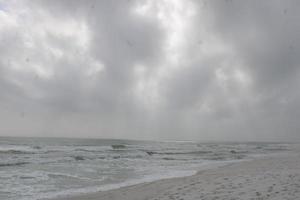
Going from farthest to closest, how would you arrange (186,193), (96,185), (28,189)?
(96,185), (28,189), (186,193)

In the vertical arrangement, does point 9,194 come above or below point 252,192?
below

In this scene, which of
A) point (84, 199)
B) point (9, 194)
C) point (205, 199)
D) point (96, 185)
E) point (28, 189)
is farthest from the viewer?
point (96, 185)

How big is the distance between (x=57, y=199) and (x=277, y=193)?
7845 millimetres

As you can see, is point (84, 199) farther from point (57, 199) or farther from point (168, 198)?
point (168, 198)

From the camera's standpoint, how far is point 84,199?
11180 mm

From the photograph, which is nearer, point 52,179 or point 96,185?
point 96,185

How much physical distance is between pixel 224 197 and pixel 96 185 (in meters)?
8.51

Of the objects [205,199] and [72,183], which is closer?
[205,199]

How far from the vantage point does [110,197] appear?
37.1ft

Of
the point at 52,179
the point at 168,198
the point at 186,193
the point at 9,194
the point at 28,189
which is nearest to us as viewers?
the point at 168,198

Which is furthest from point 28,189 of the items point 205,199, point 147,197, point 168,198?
point 205,199

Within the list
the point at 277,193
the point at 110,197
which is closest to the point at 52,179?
the point at 110,197

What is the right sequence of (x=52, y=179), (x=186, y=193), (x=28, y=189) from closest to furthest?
(x=186, y=193) < (x=28, y=189) < (x=52, y=179)

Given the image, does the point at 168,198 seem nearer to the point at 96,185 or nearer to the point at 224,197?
the point at 224,197
